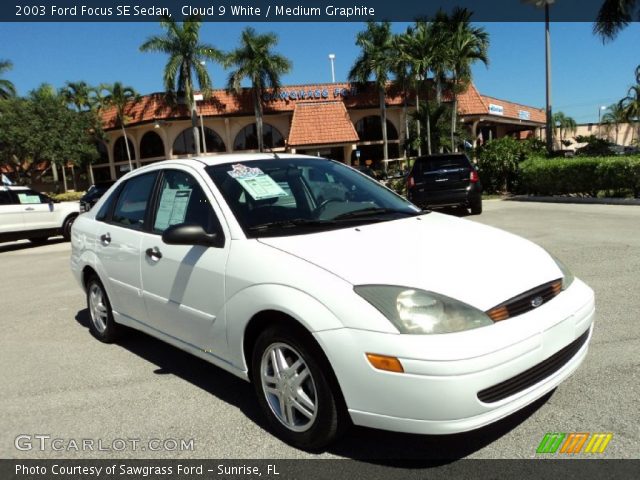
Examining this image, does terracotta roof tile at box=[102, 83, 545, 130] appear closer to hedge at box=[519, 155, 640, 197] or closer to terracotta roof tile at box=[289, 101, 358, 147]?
terracotta roof tile at box=[289, 101, 358, 147]

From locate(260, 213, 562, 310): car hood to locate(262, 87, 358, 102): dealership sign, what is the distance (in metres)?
35.8

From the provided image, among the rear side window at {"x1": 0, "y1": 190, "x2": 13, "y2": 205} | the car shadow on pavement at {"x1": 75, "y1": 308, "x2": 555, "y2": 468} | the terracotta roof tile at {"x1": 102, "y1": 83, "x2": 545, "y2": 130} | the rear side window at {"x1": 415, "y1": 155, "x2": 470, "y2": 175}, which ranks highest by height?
the terracotta roof tile at {"x1": 102, "y1": 83, "x2": 545, "y2": 130}

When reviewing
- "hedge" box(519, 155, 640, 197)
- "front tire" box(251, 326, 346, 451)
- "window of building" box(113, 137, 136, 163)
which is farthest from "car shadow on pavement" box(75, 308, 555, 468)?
"window of building" box(113, 137, 136, 163)

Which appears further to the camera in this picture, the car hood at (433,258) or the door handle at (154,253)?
the door handle at (154,253)

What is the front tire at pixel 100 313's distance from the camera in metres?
4.86

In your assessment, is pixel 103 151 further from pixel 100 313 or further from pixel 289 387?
pixel 289 387

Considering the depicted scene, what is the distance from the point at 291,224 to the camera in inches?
132

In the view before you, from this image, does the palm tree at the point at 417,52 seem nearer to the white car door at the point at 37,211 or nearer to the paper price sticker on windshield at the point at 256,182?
the white car door at the point at 37,211

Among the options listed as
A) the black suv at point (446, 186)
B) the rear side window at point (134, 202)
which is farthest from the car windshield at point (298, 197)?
the black suv at point (446, 186)

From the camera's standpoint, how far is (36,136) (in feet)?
125

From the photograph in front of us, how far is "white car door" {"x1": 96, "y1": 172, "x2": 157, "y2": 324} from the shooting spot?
13.5 feet

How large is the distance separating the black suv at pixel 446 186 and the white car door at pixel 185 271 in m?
9.36

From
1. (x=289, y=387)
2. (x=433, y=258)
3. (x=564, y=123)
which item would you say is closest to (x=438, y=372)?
(x=433, y=258)

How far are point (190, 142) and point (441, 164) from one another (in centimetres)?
2972
